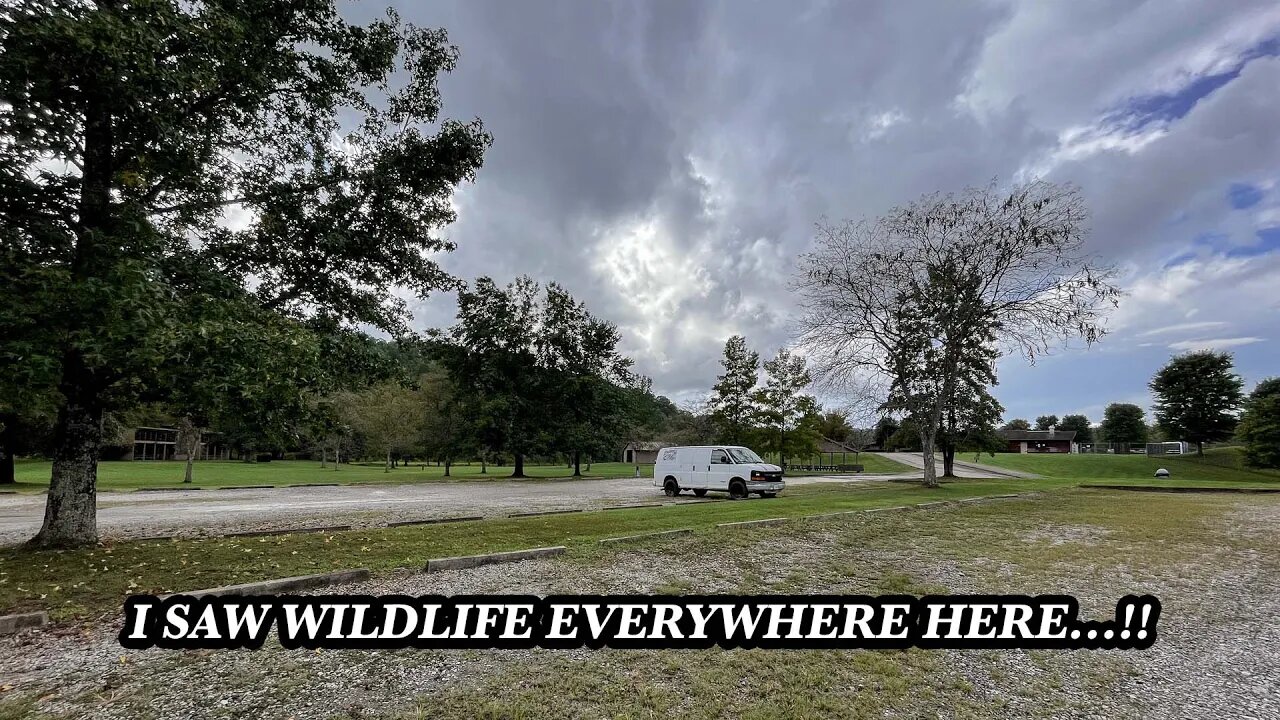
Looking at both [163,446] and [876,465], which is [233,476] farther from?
[876,465]

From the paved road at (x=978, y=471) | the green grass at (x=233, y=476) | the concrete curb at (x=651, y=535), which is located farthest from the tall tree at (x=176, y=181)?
the paved road at (x=978, y=471)

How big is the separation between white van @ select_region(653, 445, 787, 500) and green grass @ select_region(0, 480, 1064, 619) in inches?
261

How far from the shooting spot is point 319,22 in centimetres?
925

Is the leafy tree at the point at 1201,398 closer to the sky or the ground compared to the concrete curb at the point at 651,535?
closer to the sky

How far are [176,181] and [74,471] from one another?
4669 mm

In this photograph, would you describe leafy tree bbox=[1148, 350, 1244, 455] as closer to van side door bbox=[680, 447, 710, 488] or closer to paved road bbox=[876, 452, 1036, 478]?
paved road bbox=[876, 452, 1036, 478]

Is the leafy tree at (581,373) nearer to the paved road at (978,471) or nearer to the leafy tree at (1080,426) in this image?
the paved road at (978,471)

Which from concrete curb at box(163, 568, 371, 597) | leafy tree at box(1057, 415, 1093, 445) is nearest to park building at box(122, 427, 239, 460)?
concrete curb at box(163, 568, 371, 597)

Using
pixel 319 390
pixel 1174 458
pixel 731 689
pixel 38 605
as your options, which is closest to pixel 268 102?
pixel 319 390

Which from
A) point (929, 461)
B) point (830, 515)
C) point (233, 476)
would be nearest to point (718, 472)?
point (830, 515)

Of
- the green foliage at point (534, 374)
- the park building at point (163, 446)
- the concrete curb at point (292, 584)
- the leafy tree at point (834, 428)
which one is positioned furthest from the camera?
the leafy tree at point (834, 428)

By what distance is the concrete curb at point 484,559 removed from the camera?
6.64 metres

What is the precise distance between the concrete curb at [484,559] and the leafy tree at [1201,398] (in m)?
69.5

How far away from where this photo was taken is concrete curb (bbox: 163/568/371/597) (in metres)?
5.36
